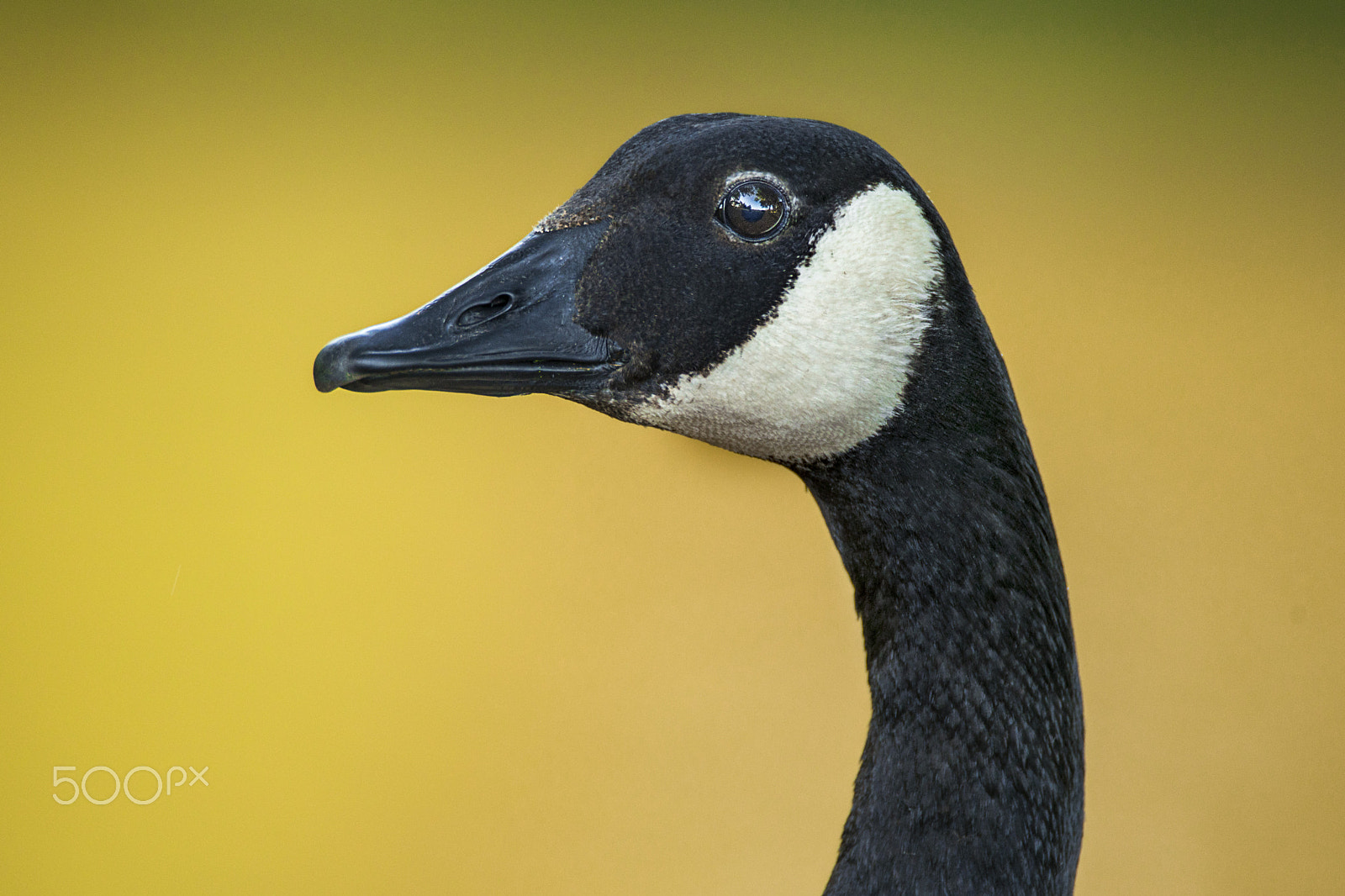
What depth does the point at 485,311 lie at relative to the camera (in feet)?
3.61

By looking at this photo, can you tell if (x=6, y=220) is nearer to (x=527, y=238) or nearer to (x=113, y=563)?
(x=113, y=563)

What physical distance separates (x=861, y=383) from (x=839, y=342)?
0.05 m

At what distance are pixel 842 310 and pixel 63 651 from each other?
2515 millimetres

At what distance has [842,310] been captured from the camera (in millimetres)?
1074

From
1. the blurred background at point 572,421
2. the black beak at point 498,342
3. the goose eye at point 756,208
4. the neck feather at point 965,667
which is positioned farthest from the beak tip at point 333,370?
the blurred background at point 572,421

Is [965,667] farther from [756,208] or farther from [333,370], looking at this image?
[333,370]

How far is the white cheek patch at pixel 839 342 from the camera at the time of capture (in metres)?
1.08

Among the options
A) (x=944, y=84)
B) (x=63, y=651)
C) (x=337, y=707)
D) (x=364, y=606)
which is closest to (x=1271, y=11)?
(x=944, y=84)

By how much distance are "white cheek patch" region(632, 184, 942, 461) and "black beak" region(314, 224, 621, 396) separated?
0.34 ft

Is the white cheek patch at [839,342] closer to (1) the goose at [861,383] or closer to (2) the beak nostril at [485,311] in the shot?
(1) the goose at [861,383]

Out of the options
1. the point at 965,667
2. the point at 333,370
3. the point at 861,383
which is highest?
the point at 861,383

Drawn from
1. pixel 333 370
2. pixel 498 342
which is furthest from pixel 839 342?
pixel 333 370

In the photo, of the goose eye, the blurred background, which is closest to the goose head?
the goose eye

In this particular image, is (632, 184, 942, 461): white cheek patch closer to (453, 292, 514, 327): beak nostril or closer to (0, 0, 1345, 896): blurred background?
(453, 292, 514, 327): beak nostril
